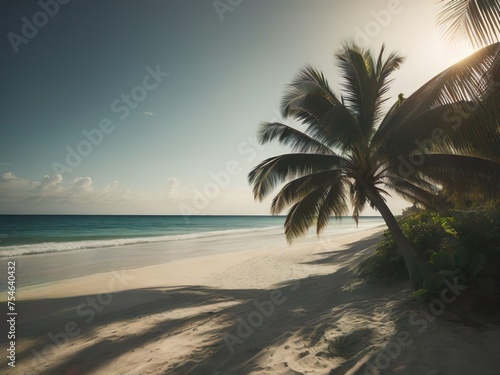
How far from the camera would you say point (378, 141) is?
6.92 meters

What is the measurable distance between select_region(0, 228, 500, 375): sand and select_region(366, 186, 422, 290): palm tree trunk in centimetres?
44

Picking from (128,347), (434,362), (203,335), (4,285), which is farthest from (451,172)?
(4,285)

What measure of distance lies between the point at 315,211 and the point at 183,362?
5785 millimetres

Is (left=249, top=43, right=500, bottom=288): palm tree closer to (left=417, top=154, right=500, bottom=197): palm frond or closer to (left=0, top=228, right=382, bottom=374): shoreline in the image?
(left=417, top=154, right=500, bottom=197): palm frond

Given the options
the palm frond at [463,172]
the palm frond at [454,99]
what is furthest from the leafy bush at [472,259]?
the palm frond at [454,99]

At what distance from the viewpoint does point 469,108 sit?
464 cm

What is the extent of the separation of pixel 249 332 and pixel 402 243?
4.02 m

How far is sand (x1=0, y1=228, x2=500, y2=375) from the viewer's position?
3.23 meters

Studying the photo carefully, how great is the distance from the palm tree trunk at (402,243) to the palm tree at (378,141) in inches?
0.9

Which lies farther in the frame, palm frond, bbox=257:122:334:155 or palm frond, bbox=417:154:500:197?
palm frond, bbox=257:122:334:155

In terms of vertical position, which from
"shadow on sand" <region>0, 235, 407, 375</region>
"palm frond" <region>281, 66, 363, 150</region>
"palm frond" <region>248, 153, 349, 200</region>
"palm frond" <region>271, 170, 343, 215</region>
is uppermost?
"palm frond" <region>281, 66, 363, 150</region>

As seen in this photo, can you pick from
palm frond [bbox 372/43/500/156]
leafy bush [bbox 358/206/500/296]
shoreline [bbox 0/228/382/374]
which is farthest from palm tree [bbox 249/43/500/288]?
shoreline [bbox 0/228/382/374]

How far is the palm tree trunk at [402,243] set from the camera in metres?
5.00

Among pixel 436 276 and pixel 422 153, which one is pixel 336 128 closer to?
pixel 422 153
